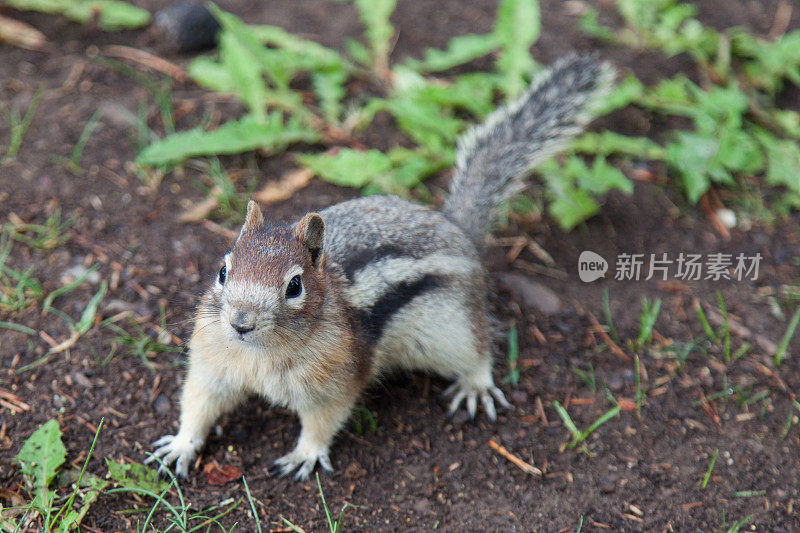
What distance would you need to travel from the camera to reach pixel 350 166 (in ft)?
16.9

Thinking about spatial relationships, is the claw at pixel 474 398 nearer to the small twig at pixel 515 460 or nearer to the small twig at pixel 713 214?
the small twig at pixel 515 460

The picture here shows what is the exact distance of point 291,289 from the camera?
3268 mm

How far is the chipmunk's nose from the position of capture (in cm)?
304

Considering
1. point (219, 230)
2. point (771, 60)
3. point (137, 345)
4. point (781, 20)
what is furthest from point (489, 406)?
point (781, 20)

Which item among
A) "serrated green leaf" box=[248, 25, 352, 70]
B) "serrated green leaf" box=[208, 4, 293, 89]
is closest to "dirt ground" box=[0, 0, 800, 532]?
"serrated green leaf" box=[208, 4, 293, 89]

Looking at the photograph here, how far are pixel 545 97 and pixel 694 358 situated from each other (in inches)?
74.6

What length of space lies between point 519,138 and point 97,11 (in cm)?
400

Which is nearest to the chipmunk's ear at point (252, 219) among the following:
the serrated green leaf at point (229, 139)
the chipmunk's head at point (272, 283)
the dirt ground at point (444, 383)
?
the chipmunk's head at point (272, 283)

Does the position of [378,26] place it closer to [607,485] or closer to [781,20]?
[781,20]

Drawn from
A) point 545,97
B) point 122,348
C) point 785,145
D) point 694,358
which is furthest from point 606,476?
point 785,145

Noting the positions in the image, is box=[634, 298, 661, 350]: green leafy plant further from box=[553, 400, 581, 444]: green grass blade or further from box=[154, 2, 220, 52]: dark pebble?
box=[154, 2, 220, 52]: dark pebble

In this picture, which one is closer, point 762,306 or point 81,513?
point 81,513

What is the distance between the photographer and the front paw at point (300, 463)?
381 centimetres

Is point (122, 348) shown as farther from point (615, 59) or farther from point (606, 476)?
point (615, 59)
